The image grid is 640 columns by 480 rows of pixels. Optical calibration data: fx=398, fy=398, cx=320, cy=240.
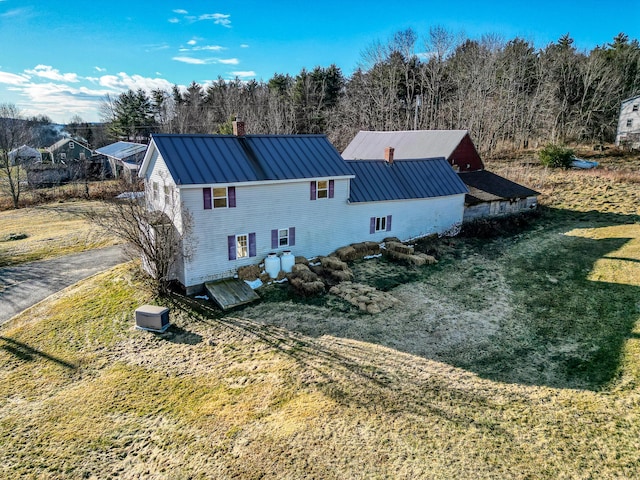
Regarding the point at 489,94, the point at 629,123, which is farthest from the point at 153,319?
the point at 629,123

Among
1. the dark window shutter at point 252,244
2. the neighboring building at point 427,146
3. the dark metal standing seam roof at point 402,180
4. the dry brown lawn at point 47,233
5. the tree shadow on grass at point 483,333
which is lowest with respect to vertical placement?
the tree shadow on grass at point 483,333

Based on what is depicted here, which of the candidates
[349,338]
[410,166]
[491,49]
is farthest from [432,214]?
[491,49]

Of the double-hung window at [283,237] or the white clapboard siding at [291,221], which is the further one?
the double-hung window at [283,237]

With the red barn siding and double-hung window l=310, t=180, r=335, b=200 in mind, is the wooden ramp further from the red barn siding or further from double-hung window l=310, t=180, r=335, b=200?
the red barn siding

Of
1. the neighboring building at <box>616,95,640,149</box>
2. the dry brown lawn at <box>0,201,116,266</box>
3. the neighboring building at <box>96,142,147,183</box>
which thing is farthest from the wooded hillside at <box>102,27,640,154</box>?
the dry brown lawn at <box>0,201,116,266</box>

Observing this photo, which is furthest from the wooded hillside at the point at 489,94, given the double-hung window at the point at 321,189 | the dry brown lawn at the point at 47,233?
the double-hung window at the point at 321,189

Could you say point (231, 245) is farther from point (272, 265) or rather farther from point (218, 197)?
point (218, 197)

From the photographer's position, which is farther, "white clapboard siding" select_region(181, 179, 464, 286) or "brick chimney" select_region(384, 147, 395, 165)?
"brick chimney" select_region(384, 147, 395, 165)

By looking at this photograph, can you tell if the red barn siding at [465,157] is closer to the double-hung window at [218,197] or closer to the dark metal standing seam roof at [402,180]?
the dark metal standing seam roof at [402,180]
